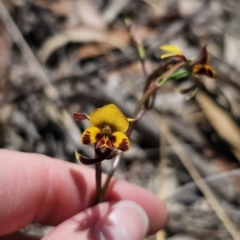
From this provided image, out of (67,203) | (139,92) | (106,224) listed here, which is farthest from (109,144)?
(139,92)

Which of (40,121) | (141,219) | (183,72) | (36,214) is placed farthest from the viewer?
(40,121)

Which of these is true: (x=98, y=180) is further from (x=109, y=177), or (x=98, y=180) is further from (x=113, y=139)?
(x=113, y=139)

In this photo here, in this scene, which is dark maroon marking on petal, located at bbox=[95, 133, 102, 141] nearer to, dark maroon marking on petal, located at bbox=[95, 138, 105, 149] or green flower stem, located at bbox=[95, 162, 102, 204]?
dark maroon marking on petal, located at bbox=[95, 138, 105, 149]

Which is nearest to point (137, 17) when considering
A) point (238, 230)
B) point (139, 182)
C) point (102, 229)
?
point (139, 182)

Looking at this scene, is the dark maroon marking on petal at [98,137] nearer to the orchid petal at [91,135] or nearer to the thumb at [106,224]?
the orchid petal at [91,135]

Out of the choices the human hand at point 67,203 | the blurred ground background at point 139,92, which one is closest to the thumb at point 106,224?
the human hand at point 67,203

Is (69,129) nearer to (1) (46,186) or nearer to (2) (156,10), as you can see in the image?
(1) (46,186)
